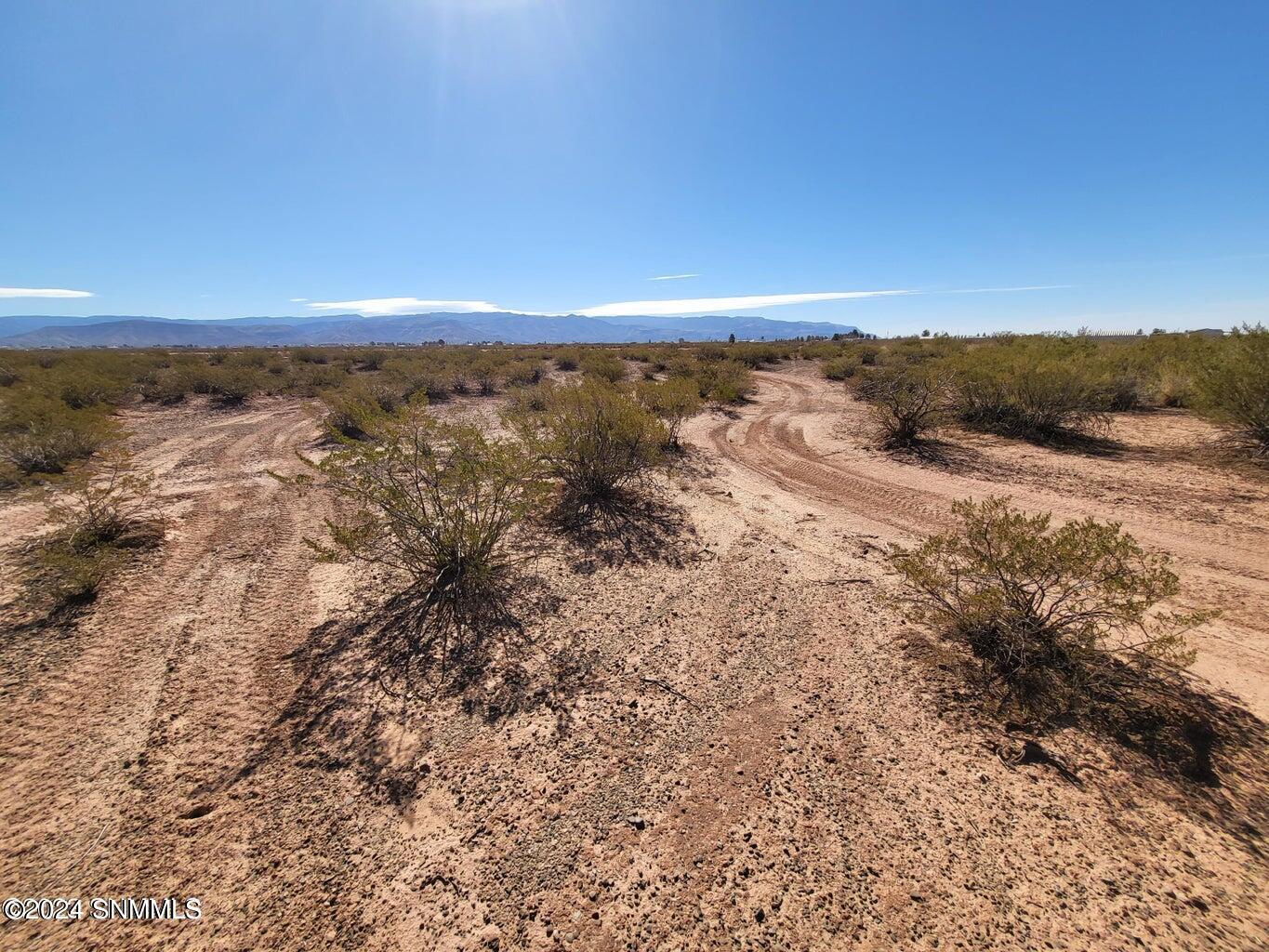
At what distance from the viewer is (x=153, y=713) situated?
12.0 feet

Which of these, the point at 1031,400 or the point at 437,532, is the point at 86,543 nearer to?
the point at 437,532

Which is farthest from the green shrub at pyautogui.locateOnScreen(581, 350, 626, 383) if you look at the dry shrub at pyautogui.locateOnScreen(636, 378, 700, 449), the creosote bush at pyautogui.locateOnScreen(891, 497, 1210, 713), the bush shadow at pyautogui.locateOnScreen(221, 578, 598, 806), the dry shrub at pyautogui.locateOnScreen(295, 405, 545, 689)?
the creosote bush at pyautogui.locateOnScreen(891, 497, 1210, 713)

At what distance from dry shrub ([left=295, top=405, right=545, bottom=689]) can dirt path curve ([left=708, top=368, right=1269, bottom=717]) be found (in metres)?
5.33

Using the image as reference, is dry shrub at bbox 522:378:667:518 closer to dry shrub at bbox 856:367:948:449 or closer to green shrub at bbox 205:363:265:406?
dry shrub at bbox 856:367:948:449

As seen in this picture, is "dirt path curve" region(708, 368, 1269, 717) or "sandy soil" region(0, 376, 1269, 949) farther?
"dirt path curve" region(708, 368, 1269, 717)

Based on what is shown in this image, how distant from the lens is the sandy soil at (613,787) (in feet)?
7.84

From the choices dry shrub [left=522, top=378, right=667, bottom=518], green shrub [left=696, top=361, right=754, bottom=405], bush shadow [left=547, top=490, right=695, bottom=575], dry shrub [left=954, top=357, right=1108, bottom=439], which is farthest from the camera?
green shrub [left=696, top=361, right=754, bottom=405]

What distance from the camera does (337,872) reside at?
262 cm

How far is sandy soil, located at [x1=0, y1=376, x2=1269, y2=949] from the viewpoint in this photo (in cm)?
239

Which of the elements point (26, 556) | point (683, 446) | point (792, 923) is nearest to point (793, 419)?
point (683, 446)

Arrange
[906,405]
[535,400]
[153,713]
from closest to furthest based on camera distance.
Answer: [153,713] < [535,400] < [906,405]

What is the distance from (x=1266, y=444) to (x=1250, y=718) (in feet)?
31.6

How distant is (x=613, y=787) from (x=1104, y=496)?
9.40 metres

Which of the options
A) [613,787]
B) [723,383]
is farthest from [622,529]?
[723,383]
